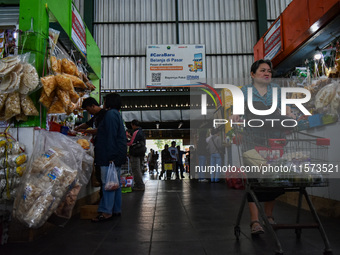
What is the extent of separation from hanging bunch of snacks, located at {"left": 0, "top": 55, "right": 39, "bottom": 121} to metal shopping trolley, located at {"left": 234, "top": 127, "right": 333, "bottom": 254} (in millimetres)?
2005

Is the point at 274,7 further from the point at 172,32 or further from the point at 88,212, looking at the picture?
the point at 88,212

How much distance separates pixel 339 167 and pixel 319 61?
65.5 inches

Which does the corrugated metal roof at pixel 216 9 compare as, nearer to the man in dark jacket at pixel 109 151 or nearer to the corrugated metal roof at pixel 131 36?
the corrugated metal roof at pixel 131 36

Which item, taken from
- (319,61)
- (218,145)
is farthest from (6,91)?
(218,145)

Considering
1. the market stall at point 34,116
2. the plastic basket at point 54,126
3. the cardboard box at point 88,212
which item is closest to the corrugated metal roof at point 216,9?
the market stall at point 34,116

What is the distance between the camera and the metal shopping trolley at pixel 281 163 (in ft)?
7.05

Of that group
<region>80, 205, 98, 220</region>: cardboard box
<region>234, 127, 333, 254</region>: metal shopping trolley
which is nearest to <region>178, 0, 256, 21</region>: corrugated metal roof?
<region>80, 205, 98, 220</region>: cardboard box

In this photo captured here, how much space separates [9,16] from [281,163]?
3400mm

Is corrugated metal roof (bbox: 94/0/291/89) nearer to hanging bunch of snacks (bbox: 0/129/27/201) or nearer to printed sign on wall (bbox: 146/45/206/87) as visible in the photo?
printed sign on wall (bbox: 146/45/206/87)

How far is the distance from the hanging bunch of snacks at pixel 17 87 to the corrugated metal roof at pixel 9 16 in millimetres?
835

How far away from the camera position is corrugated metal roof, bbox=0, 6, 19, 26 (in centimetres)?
341

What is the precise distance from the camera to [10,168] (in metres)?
2.64

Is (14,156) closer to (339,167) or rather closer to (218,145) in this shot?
(339,167)

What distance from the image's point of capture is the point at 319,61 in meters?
4.11
